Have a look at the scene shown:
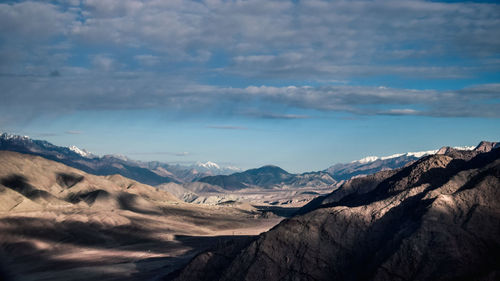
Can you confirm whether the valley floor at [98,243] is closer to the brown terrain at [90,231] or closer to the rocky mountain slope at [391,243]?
the brown terrain at [90,231]

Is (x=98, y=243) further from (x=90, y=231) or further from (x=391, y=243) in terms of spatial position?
(x=391, y=243)

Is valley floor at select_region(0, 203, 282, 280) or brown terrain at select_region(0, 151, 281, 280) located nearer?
valley floor at select_region(0, 203, 282, 280)

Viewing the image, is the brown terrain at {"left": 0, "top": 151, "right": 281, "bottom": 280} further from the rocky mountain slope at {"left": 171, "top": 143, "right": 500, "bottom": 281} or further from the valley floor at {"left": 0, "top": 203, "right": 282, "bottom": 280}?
the rocky mountain slope at {"left": 171, "top": 143, "right": 500, "bottom": 281}

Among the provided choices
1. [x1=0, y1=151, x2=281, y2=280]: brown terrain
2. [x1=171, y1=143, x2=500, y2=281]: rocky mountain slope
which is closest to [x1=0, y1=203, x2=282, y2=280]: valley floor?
[x1=0, y1=151, x2=281, y2=280]: brown terrain

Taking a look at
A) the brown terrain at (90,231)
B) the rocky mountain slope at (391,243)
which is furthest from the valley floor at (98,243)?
the rocky mountain slope at (391,243)

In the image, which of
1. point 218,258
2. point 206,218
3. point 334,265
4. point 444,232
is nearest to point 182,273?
point 218,258

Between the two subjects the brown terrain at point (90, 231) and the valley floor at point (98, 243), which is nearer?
the valley floor at point (98, 243)

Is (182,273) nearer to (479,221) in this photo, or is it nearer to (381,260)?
(381,260)
